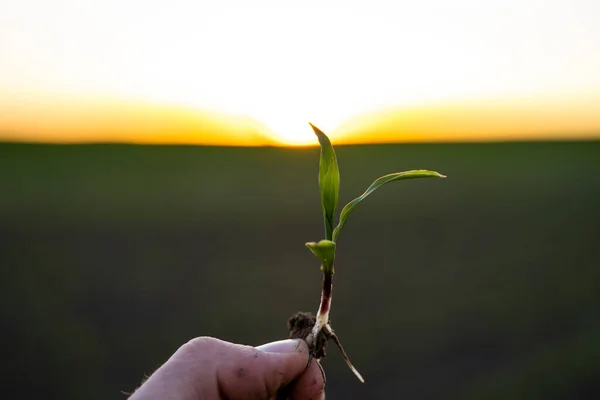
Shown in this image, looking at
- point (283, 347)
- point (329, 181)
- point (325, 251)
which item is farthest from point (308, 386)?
point (329, 181)

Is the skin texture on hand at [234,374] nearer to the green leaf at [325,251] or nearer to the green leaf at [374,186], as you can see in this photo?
the green leaf at [325,251]

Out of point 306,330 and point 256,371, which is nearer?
point 256,371

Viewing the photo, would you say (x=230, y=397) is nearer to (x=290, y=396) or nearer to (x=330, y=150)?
(x=290, y=396)

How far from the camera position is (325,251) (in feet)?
4.81

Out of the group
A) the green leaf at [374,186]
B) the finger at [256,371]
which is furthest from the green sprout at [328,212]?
the finger at [256,371]

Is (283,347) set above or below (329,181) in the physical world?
below

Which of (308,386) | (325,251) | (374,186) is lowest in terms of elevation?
(308,386)

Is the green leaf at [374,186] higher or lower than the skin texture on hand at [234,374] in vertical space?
higher

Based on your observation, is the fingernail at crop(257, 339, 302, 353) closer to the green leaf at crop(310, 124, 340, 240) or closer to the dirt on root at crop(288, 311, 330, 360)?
the dirt on root at crop(288, 311, 330, 360)

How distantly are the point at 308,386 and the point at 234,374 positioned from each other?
0.73 feet

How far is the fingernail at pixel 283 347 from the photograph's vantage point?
1.51 metres

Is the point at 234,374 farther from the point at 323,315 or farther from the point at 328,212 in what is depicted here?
the point at 328,212

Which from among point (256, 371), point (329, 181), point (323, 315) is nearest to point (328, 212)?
point (329, 181)

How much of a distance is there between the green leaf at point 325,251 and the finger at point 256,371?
0.80 ft
